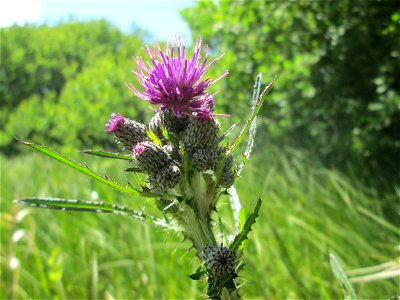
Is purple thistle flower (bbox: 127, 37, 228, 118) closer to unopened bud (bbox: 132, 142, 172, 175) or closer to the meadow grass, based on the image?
unopened bud (bbox: 132, 142, 172, 175)

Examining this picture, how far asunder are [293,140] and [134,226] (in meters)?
3.21

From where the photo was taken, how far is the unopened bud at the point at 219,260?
0.91 m

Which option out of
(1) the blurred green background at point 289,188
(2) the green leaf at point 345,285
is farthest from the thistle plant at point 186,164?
(1) the blurred green background at point 289,188

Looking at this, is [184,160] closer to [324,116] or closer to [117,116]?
[117,116]

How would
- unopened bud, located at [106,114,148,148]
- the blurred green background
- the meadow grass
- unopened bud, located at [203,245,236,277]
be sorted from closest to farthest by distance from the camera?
→ unopened bud, located at [203,245,236,277] < unopened bud, located at [106,114,148,148] < the meadow grass < the blurred green background

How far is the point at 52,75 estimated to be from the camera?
46.3 m

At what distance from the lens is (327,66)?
489cm

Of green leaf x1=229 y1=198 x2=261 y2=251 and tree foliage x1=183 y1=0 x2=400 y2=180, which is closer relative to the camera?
green leaf x1=229 y1=198 x2=261 y2=251

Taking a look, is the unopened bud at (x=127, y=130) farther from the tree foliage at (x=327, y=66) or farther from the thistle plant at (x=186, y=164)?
the tree foliage at (x=327, y=66)

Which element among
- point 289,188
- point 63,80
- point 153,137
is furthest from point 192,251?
point 63,80

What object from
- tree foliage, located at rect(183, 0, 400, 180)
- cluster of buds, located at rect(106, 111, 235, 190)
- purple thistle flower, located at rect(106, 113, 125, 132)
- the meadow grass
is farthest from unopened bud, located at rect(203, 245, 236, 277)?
tree foliage, located at rect(183, 0, 400, 180)

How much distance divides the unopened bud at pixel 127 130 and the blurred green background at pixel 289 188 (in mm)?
936

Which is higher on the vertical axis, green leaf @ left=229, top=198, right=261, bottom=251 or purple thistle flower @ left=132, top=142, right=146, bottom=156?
purple thistle flower @ left=132, top=142, right=146, bottom=156

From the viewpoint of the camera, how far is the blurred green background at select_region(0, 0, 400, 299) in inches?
117
